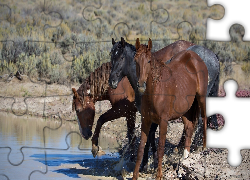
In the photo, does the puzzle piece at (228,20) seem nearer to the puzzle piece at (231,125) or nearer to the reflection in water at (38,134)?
the puzzle piece at (231,125)

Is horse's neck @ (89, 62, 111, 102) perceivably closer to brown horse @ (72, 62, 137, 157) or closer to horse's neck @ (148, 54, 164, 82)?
brown horse @ (72, 62, 137, 157)

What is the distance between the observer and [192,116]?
973 cm

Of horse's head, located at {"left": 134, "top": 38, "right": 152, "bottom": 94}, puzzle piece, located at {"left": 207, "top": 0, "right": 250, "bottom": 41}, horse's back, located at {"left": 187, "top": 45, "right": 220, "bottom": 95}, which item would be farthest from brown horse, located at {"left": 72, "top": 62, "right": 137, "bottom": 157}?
puzzle piece, located at {"left": 207, "top": 0, "right": 250, "bottom": 41}

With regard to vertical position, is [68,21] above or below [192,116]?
above

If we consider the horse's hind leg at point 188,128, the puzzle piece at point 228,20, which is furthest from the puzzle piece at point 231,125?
the horse's hind leg at point 188,128

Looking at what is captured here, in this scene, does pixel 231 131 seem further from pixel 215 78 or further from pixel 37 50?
pixel 37 50

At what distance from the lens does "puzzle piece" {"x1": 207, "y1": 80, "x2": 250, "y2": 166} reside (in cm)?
747

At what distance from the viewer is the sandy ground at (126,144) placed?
27.2 ft

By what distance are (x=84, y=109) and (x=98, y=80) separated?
566 mm

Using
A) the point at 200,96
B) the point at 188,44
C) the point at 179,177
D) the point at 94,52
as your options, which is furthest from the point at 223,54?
the point at 179,177

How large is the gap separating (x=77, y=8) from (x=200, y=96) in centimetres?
1794

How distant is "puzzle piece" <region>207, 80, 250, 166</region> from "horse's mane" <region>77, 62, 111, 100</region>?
8.59ft

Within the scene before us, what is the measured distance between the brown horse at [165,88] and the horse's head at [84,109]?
1741 mm

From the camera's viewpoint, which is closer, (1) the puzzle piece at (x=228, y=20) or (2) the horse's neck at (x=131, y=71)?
(1) the puzzle piece at (x=228, y=20)
